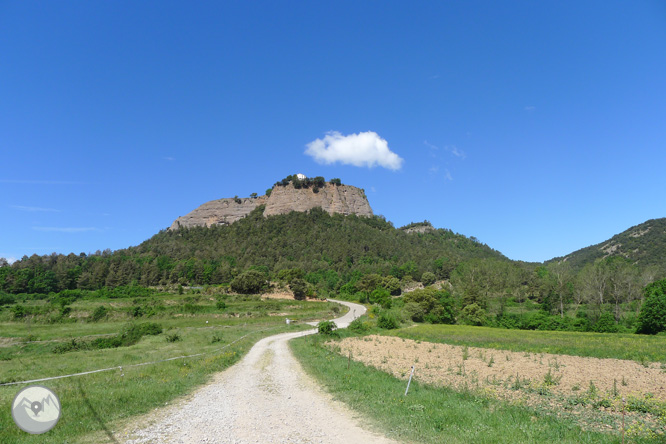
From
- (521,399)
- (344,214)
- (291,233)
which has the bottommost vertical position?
(521,399)

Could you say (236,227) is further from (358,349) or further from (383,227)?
(358,349)

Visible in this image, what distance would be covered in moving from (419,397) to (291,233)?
145m

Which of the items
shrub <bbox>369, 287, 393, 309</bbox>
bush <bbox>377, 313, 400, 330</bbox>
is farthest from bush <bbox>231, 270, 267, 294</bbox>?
bush <bbox>377, 313, 400, 330</bbox>

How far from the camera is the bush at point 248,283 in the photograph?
89.0m

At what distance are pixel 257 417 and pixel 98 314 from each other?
64.8 m

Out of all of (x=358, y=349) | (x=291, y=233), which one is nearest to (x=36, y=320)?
(x=358, y=349)

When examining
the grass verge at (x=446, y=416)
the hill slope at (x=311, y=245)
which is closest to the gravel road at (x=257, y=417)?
the grass verge at (x=446, y=416)

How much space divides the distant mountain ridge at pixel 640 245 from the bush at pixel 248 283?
12781cm

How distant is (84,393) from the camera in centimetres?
1305

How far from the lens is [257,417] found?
10.4m

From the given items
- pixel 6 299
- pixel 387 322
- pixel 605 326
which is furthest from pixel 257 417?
pixel 6 299

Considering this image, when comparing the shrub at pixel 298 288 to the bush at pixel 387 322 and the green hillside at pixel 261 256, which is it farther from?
the bush at pixel 387 322

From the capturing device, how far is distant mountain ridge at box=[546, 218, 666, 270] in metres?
127

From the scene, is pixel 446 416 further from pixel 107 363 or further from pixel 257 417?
pixel 107 363
